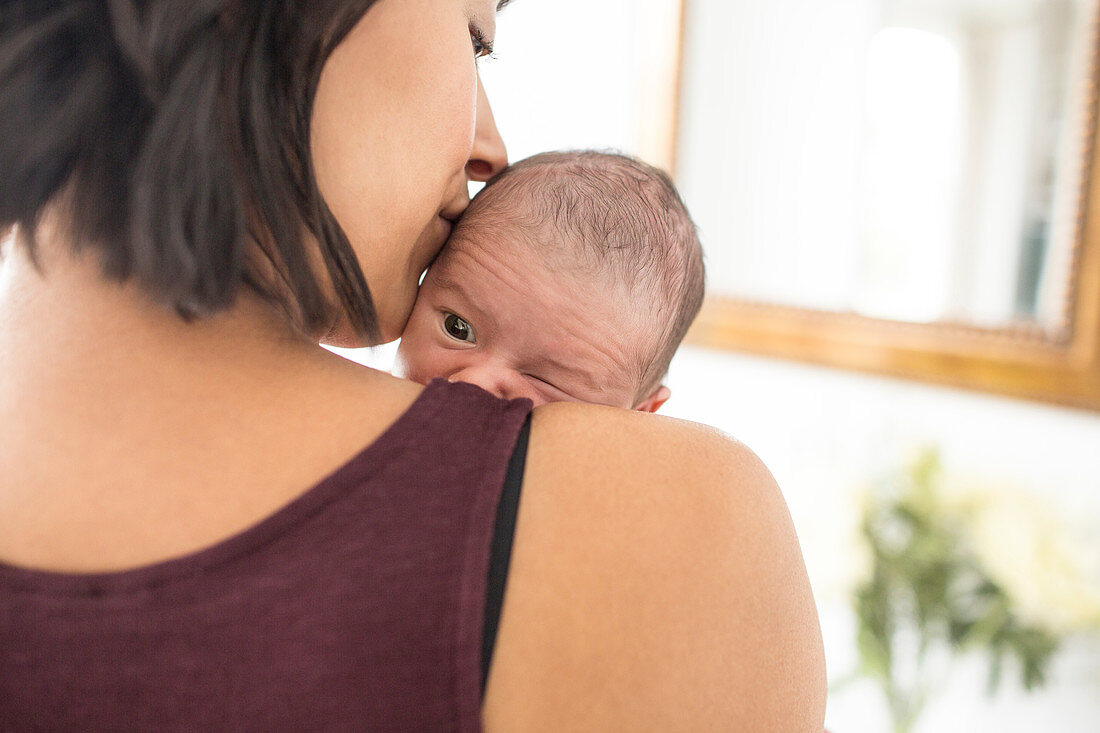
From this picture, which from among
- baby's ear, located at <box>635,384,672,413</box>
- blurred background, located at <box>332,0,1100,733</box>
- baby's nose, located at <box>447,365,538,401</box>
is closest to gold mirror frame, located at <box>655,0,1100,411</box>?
blurred background, located at <box>332,0,1100,733</box>

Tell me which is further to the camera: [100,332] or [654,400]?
[654,400]

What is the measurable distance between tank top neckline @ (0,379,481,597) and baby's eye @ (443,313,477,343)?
521 mm

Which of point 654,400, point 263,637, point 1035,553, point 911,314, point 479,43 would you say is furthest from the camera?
point 911,314

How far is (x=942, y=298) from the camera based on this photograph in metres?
1.84

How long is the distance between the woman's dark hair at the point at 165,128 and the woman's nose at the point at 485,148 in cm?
35

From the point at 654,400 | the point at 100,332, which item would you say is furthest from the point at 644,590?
→ the point at 654,400

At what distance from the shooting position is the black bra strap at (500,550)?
20.0 inches

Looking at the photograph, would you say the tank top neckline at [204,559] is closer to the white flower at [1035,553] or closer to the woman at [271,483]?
the woman at [271,483]

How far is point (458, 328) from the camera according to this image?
105 centimetres

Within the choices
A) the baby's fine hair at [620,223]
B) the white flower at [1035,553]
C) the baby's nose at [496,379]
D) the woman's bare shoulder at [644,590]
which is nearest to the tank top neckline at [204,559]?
the woman's bare shoulder at [644,590]

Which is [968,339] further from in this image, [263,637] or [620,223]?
[263,637]

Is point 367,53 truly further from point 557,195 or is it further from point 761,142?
point 761,142

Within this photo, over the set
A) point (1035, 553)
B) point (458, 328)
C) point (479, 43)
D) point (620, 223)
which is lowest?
point (1035, 553)

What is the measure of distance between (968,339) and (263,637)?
1712 mm
